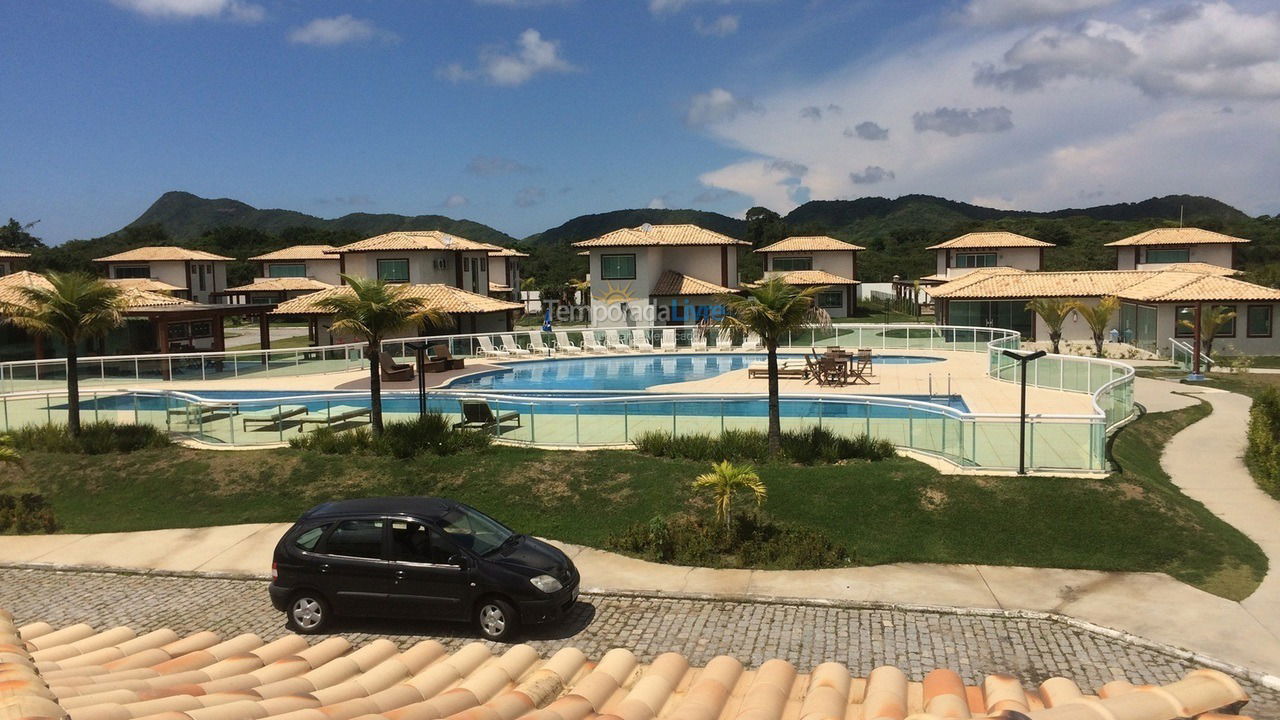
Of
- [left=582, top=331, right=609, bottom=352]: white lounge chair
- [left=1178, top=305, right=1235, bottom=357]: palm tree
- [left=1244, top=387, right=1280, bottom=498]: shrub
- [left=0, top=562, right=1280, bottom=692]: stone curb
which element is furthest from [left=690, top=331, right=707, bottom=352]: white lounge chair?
[left=0, top=562, right=1280, bottom=692]: stone curb

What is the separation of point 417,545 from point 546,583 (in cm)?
161

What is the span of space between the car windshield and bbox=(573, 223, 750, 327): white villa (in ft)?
115

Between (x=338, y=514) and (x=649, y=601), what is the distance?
3904 mm

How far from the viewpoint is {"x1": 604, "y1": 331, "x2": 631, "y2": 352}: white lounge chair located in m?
39.6

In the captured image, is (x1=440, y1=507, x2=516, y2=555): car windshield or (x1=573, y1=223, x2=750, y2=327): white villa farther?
(x1=573, y1=223, x2=750, y2=327): white villa

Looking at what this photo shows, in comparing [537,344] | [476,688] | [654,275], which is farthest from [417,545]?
[654,275]

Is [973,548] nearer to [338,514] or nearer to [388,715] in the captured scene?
[338,514]

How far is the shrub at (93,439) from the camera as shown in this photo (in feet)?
61.3

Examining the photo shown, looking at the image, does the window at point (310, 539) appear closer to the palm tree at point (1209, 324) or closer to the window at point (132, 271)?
the palm tree at point (1209, 324)

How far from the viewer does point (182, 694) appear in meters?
5.17

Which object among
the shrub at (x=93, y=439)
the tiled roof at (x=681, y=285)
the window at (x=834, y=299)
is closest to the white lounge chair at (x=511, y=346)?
the tiled roof at (x=681, y=285)

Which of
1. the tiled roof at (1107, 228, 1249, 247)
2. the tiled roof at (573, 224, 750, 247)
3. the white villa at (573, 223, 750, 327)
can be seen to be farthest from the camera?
the tiled roof at (1107, 228, 1249, 247)

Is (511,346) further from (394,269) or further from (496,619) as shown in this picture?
(496,619)

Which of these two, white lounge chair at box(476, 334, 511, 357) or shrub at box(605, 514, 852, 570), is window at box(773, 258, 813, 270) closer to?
white lounge chair at box(476, 334, 511, 357)
